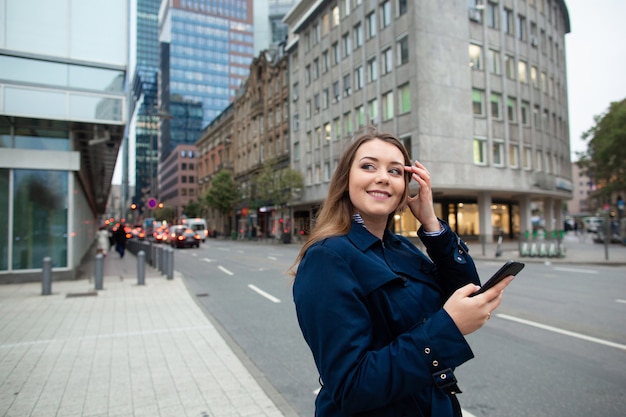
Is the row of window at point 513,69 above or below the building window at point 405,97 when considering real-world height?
above

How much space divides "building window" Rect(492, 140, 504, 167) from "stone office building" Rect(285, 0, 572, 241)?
2.8 inches

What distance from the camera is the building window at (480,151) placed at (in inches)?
1104

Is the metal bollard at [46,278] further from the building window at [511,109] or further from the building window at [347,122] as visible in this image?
the building window at [511,109]

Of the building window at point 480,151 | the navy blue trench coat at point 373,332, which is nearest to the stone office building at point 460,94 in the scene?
the building window at point 480,151

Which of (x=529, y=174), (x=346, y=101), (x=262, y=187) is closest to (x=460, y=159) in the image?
(x=529, y=174)

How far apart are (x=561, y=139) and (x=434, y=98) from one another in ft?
57.9

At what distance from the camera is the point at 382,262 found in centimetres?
153

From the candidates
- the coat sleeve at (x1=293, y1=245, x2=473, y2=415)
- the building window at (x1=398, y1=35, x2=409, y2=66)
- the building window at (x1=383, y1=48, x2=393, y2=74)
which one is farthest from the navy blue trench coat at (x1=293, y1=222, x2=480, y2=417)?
the building window at (x1=383, y1=48, x2=393, y2=74)

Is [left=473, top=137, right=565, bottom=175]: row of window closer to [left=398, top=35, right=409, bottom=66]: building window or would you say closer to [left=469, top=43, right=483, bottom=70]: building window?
[left=469, top=43, right=483, bottom=70]: building window

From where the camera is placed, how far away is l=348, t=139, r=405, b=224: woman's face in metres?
1.67

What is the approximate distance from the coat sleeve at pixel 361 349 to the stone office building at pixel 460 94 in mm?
25363

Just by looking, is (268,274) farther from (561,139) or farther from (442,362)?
(561,139)

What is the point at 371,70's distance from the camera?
31359 millimetres

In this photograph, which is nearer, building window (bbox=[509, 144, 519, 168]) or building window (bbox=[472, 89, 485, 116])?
building window (bbox=[472, 89, 485, 116])
